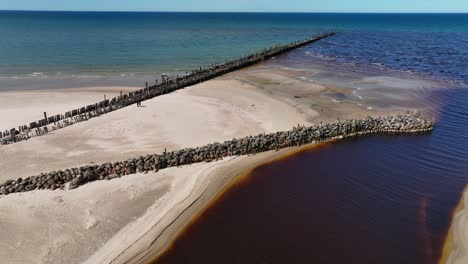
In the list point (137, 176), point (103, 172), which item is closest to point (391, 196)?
point (137, 176)

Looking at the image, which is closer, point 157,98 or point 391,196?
point 391,196

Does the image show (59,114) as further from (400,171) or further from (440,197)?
(440,197)

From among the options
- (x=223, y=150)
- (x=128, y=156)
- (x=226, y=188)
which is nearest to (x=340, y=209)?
(x=226, y=188)

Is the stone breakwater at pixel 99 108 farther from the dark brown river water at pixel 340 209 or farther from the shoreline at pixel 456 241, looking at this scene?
the shoreline at pixel 456 241

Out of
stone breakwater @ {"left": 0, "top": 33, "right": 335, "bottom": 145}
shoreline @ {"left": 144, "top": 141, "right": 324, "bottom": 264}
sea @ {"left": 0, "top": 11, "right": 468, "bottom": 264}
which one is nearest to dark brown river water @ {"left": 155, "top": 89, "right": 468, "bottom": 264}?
sea @ {"left": 0, "top": 11, "right": 468, "bottom": 264}

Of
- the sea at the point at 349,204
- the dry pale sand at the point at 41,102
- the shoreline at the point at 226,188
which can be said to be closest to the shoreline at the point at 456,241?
the sea at the point at 349,204

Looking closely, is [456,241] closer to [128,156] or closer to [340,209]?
[340,209]
